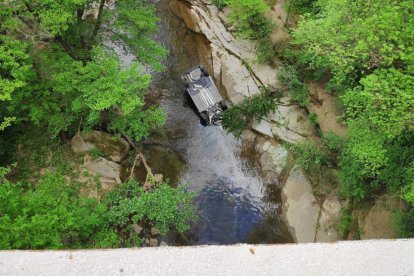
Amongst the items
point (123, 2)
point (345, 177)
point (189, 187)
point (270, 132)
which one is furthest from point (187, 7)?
point (345, 177)

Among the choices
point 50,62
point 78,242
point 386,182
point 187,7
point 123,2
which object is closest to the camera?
point 78,242

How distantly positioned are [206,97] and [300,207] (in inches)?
279

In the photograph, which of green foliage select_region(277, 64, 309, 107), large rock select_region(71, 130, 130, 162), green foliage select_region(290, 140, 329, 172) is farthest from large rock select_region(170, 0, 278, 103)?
large rock select_region(71, 130, 130, 162)

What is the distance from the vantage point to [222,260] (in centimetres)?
496

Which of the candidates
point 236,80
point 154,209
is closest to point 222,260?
point 154,209

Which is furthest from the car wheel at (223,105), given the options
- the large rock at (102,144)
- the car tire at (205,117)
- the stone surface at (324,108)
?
the large rock at (102,144)

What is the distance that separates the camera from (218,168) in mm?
16891

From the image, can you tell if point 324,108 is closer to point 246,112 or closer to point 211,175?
point 246,112

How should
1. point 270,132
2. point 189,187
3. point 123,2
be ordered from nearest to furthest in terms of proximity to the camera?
point 123,2
point 189,187
point 270,132

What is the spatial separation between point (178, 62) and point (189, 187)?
8.01m

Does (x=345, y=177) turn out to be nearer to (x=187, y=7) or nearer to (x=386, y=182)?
(x=386, y=182)

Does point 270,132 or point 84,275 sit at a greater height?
point 270,132

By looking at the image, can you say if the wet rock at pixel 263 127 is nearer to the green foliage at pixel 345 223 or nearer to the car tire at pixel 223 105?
the car tire at pixel 223 105

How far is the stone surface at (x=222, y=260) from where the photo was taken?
15.8 feet
